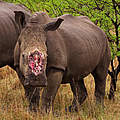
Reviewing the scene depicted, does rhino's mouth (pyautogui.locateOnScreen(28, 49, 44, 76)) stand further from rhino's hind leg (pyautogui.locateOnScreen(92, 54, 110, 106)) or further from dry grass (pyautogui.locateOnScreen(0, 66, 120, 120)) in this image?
rhino's hind leg (pyautogui.locateOnScreen(92, 54, 110, 106))

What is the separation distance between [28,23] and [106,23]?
8.58 feet

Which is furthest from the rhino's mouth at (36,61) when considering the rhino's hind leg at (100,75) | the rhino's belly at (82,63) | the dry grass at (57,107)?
the rhino's hind leg at (100,75)

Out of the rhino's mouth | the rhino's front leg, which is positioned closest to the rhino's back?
the rhino's front leg

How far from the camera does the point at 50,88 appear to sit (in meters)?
4.66

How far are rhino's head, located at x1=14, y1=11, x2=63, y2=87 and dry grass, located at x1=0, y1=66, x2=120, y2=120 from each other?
0.73 m

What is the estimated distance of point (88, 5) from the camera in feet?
21.7

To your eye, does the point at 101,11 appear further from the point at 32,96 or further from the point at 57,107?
the point at 32,96

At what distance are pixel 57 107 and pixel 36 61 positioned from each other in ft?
6.70

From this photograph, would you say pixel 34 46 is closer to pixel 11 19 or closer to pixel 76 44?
pixel 76 44

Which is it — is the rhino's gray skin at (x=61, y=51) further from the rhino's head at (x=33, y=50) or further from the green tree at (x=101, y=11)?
the green tree at (x=101, y=11)

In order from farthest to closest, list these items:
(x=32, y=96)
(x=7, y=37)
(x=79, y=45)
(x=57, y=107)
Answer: (x=57, y=107), (x=7, y=37), (x=79, y=45), (x=32, y=96)

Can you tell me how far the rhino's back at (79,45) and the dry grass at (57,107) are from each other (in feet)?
2.48

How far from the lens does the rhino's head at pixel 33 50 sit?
410 cm

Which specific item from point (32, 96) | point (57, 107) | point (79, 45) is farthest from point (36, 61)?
point (57, 107)
